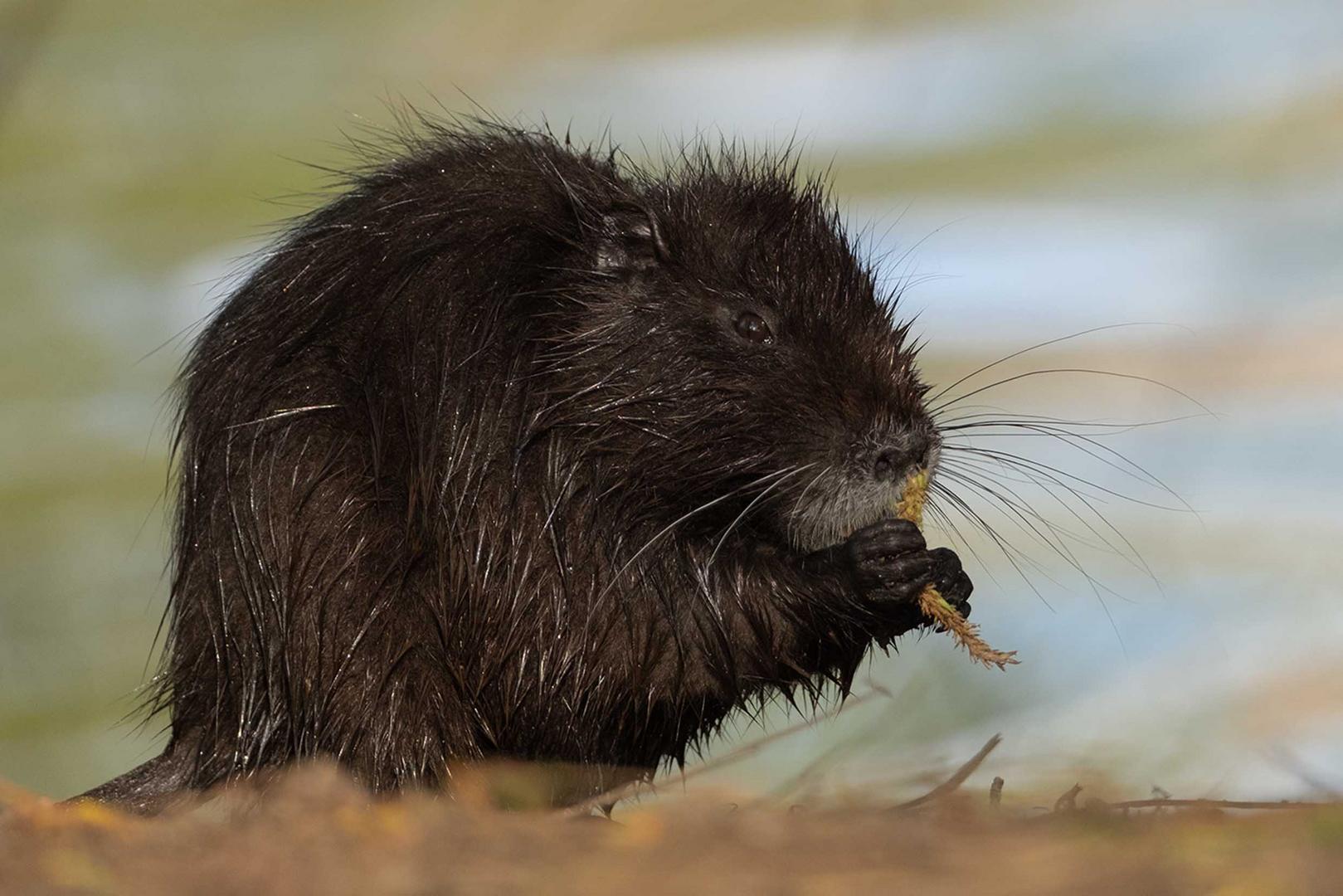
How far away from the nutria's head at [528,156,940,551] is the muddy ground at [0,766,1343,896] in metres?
1.55

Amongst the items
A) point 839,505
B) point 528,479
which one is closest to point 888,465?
point 839,505

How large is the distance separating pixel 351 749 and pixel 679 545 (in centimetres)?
99

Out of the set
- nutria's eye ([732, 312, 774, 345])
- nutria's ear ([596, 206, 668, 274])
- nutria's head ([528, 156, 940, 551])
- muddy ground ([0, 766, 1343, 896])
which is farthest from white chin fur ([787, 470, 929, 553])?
muddy ground ([0, 766, 1343, 896])

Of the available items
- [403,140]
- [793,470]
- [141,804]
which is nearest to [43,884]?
[141,804]

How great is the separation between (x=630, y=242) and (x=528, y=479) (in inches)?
29.5

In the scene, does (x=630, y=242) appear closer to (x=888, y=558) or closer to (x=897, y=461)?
(x=897, y=461)

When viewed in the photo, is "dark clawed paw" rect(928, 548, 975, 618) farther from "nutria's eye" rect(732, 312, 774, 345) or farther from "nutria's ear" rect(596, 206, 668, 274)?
"nutria's ear" rect(596, 206, 668, 274)

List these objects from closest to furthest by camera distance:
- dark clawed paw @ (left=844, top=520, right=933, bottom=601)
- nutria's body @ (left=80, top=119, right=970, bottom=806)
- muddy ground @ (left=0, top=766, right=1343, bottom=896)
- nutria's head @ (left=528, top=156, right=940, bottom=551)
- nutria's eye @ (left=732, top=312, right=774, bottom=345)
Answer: muddy ground @ (left=0, top=766, right=1343, bottom=896), nutria's body @ (left=80, top=119, right=970, bottom=806), dark clawed paw @ (left=844, top=520, right=933, bottom=601), nutria's head @ (left=528, top=156, right=940, bottom=551), nutria's eye @ (left=732, top=312, right=774, bottom=345)

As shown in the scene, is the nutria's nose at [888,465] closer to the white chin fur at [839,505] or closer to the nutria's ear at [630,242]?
the white chin fur at [839,505]

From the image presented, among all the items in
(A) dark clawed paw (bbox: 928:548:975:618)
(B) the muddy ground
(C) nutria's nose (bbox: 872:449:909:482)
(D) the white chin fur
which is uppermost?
(C) nutria's nose (bbox: 872:449:909:482)

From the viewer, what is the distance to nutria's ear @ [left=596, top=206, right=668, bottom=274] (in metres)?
4.27

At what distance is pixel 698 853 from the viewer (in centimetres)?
210

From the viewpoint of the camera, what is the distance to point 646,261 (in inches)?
170

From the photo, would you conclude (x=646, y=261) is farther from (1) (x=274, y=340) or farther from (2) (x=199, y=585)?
(2) (x=199, y=585)
